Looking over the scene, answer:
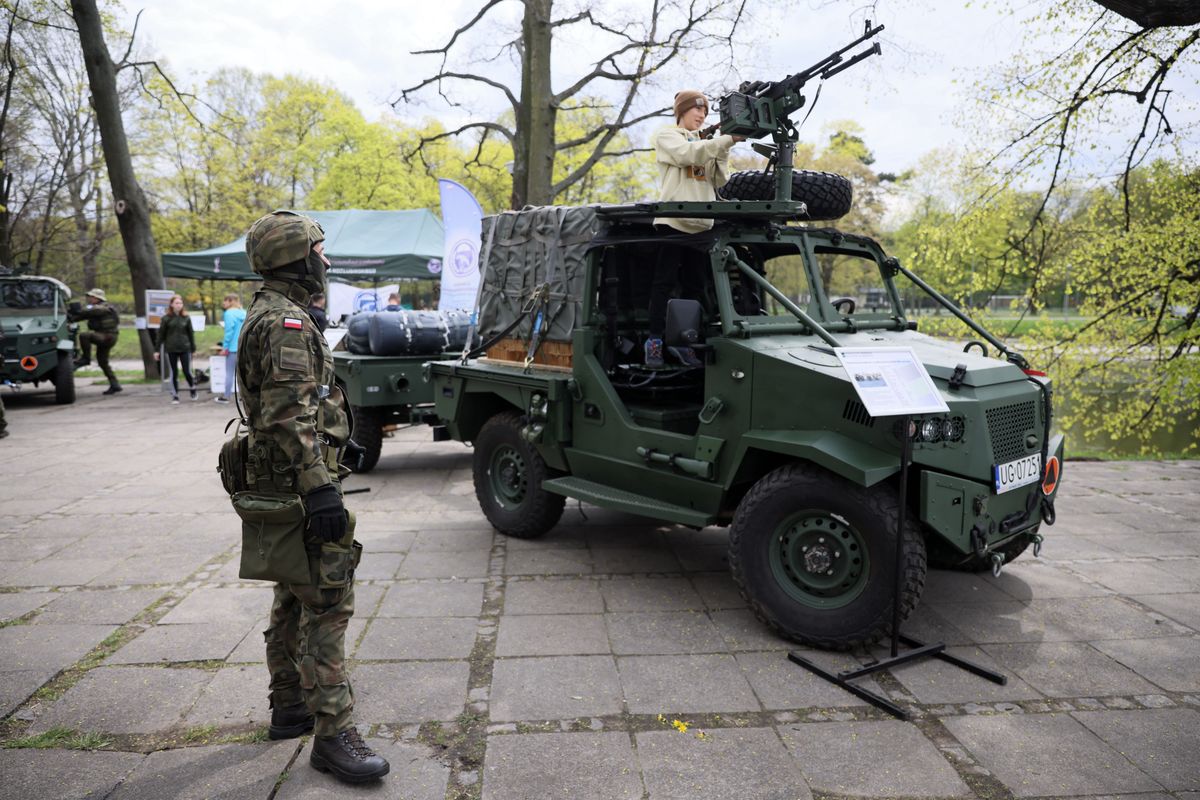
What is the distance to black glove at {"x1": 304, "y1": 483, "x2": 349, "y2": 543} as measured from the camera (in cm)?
291

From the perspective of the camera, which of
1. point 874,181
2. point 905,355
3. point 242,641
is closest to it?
point 905,355

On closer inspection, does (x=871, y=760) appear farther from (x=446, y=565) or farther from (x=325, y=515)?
(x=446, y=565)

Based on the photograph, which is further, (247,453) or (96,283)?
(96,283)

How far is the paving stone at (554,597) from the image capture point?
4746mm

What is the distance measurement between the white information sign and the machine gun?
146cm

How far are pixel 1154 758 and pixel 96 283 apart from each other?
38736 millimetres

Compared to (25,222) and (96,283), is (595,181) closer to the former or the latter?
(25,222)

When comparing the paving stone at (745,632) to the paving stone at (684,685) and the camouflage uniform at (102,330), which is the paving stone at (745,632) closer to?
the paving stone at (684,685)

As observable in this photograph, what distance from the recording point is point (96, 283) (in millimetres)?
33750

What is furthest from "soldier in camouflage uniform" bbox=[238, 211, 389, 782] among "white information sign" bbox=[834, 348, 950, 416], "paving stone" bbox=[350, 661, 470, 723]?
"white information sign" bbox=[834, 348, 950, 416]

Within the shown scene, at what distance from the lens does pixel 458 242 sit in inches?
443

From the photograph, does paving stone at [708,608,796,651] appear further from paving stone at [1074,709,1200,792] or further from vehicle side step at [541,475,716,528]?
paving stone at [1074,709,1200,792]

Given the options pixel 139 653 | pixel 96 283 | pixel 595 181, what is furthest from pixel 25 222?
pixel 139 653

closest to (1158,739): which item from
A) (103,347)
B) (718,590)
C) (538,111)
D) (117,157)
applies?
(718,590)
